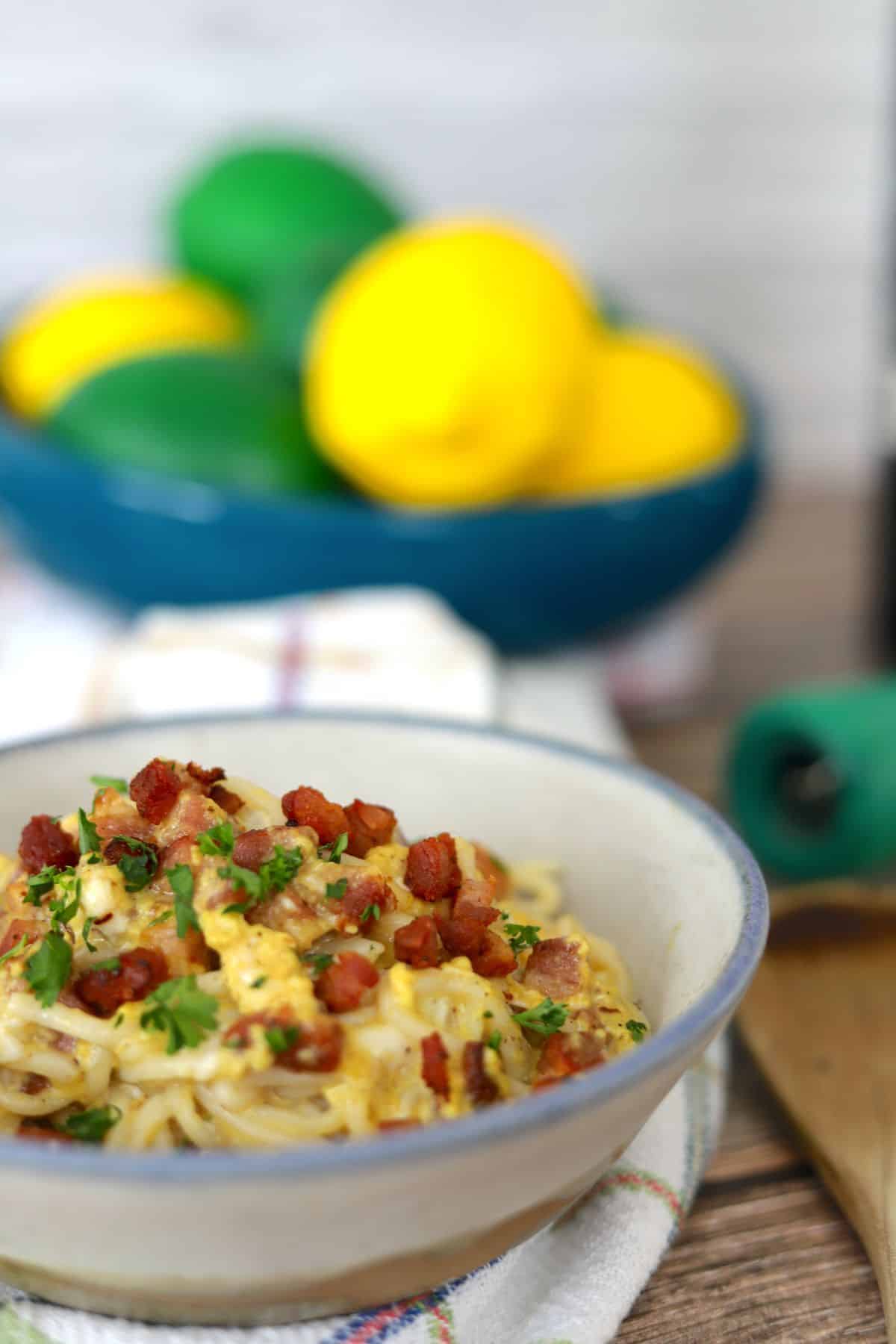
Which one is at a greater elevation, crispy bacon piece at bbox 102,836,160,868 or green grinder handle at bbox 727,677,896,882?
crispy bacon piece at bbox 102,836,160,868

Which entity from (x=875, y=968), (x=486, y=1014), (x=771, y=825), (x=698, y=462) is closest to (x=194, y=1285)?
(x=486, y=1014)

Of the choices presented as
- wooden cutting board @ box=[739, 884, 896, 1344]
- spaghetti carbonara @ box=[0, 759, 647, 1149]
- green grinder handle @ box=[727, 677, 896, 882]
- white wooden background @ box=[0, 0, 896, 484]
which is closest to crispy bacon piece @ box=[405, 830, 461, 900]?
spaghetti carbonara @ box=[0, 759, 647, 1149]

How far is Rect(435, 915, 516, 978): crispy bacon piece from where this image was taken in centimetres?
65

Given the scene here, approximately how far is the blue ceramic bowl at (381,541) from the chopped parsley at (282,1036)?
0.75m

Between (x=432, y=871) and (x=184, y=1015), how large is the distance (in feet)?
0.47

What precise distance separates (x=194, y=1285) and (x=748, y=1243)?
0.29m

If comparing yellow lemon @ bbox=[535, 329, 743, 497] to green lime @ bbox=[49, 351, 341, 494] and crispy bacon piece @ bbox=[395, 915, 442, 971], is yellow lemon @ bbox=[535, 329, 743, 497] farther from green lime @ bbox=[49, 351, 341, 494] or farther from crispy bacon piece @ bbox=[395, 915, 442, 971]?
crispy bacon piece @ bbox=[395, 915, 442, 971]

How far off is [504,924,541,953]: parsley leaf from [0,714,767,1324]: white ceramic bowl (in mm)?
63

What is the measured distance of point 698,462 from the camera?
1389 mm

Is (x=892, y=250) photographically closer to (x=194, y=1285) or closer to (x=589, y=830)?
(x=589, y=830)

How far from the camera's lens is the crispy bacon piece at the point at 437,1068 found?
1.89ft

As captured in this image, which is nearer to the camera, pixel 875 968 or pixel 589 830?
pixel 589 830

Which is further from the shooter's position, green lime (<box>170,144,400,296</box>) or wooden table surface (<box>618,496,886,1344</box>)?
green lime (<box>170,144,400,296</box>)

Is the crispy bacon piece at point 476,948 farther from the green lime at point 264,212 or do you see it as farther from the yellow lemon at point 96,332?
the green lime at point 264,212
